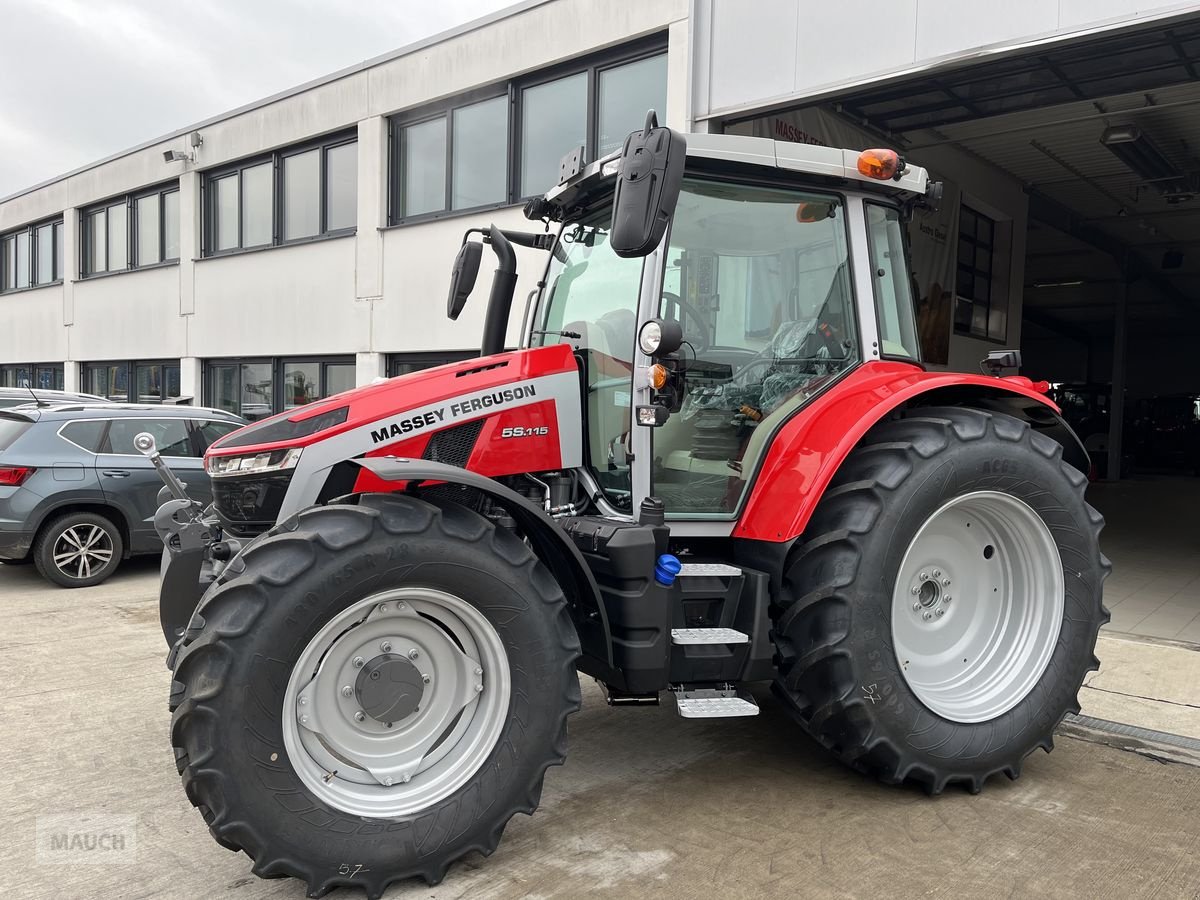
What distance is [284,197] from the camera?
46.0 feet

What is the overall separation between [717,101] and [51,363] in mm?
18470

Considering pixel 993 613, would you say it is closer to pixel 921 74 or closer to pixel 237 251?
pixel 921 74

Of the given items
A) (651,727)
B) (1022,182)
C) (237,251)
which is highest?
(1022,182)

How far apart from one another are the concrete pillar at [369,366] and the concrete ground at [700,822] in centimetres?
807

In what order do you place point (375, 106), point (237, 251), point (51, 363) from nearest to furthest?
point (375, 106), point (237, 251), point (51, 363)

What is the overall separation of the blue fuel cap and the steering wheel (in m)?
0.85

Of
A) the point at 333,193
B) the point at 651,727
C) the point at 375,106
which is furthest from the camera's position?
the point at 333,193

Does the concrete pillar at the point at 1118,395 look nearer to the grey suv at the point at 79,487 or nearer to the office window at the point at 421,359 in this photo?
the office window at the point at 421,359

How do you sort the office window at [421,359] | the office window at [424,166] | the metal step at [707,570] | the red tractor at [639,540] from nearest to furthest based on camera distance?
1. the red tractor at [639,540]
2. the metal step at [707,570]
3. the office window at [421,359]
4. the office window at [424,166]

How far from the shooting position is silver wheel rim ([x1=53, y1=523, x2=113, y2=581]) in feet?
25.2

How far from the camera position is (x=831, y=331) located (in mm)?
3826

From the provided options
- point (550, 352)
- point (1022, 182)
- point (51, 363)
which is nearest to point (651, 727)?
point (550, 352)

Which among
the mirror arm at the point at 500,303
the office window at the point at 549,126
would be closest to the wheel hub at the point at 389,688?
the mirror arm at the point at 500,303

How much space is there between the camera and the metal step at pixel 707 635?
328cm
